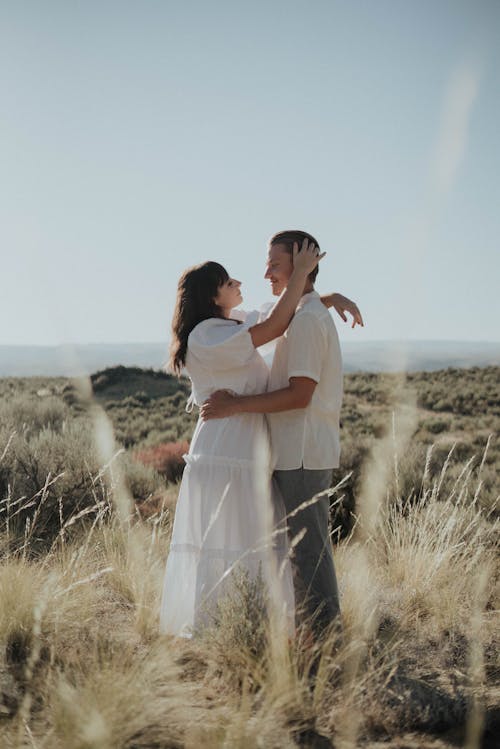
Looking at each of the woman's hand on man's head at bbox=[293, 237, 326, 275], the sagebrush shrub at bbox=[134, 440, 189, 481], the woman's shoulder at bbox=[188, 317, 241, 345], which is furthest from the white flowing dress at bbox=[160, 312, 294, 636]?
the sagebrush shrub at bbox=[134, 440, 189, 481]

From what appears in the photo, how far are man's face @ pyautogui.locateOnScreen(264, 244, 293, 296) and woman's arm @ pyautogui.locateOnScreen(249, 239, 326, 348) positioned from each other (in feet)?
0.36

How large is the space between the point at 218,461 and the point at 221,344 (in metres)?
0.64

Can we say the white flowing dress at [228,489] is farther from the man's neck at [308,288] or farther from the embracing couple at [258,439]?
the man's neck at [308,288]

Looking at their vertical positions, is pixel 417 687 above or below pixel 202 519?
below

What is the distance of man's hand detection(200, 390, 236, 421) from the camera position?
3.74 meters

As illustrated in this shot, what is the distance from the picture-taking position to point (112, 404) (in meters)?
23.2

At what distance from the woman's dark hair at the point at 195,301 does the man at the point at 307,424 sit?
340mm

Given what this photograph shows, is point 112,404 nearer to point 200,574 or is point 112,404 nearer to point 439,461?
point 439,461

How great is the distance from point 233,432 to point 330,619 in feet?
3.59

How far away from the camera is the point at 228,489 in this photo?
390cm

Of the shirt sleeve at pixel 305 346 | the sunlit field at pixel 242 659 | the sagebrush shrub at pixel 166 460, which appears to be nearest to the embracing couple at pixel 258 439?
the shirt sleeve at pixel 305 346

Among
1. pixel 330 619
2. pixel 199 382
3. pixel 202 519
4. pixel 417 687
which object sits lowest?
pixel 417 687

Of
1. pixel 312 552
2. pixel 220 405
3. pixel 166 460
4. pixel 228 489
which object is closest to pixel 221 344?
pixel 220 405

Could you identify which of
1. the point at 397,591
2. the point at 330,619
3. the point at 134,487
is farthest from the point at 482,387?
the point at 330,619
